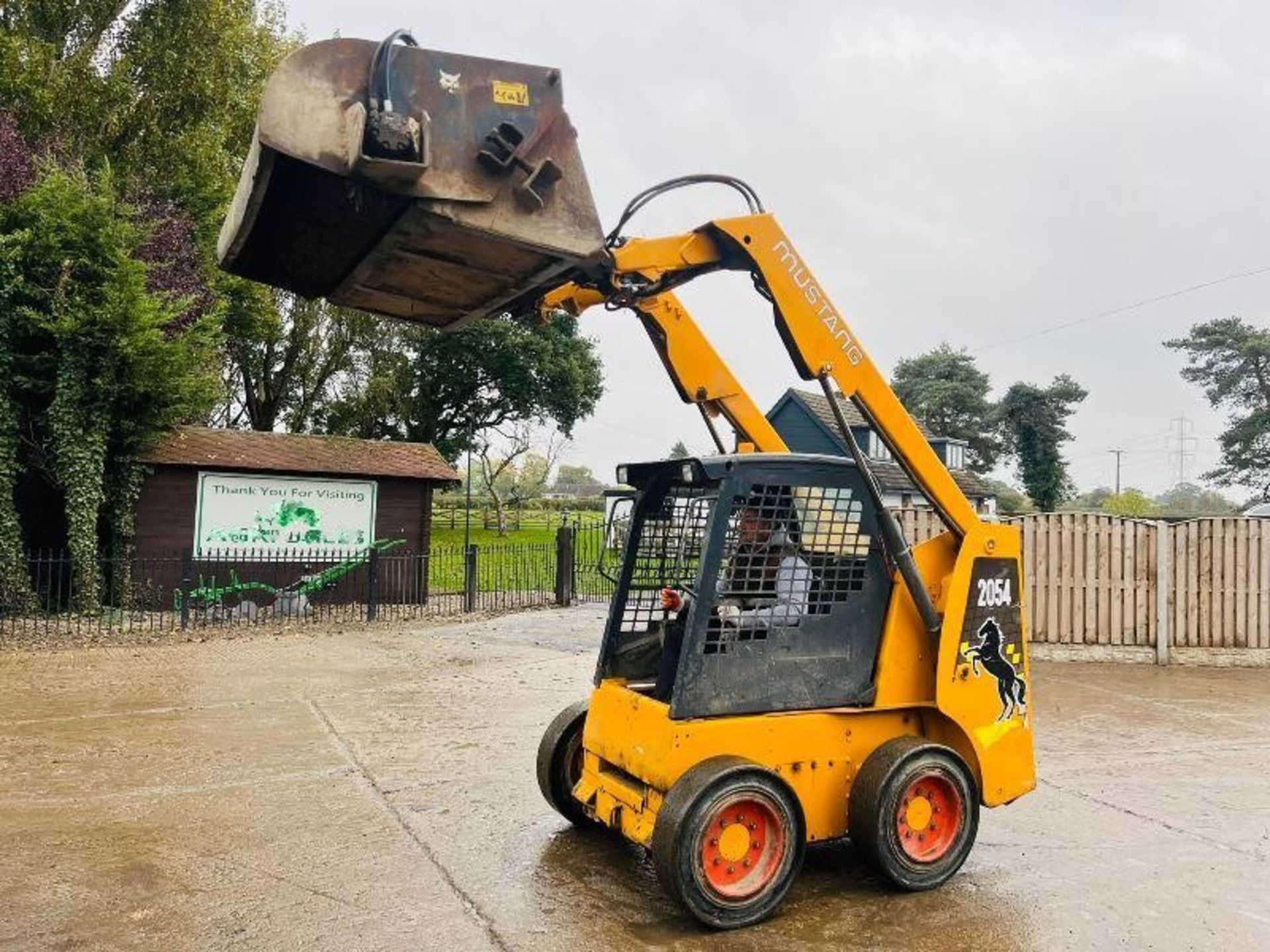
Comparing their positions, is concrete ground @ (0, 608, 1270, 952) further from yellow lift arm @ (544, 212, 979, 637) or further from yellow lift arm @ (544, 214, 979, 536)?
yellow lift arm @ (544, 214, 979, 536)

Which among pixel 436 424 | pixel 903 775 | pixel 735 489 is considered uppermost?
pixel 436 424

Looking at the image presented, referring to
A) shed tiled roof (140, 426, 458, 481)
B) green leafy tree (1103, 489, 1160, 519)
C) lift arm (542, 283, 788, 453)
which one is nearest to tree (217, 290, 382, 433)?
shed tiled roof (140, 426, 458, 481)

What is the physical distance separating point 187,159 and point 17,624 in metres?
10.7

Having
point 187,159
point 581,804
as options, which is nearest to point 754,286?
point 581,804

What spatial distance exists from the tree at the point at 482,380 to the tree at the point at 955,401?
24.6 m

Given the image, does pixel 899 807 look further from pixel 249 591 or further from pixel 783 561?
pixel 249 591

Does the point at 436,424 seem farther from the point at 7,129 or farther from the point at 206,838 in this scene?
the point at 206,838

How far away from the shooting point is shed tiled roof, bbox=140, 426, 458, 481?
15281 mm

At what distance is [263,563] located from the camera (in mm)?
15609

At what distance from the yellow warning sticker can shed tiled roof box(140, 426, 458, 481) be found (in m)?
13.2

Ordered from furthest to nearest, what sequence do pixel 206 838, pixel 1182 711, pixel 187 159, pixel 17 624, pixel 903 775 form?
pixel 187 159
pixel 17 624
pixel 1182 711
pixel 206 838
pixel 903 775

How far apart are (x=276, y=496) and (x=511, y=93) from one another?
13.5 meters

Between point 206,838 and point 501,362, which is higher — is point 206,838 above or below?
below

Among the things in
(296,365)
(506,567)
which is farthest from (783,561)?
(296,365)
